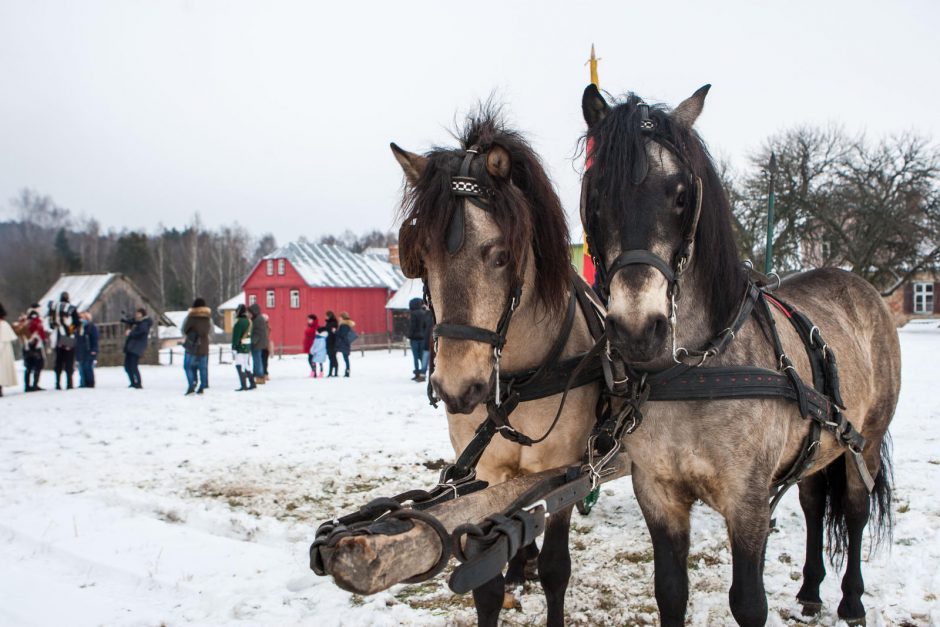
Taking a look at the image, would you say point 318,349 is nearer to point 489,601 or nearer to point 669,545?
point 489,601

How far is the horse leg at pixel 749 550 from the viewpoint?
2.35 meters

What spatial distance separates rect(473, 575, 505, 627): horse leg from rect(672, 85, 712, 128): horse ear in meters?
2.11

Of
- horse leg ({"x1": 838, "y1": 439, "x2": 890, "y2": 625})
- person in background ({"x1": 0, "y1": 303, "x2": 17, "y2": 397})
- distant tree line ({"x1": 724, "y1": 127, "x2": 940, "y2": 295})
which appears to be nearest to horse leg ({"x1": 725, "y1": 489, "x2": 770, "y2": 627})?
horse leg ({"x1": 838, "y1": 439, "x2": 890, "y2": 625})

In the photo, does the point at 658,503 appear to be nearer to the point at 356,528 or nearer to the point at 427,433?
the point at 356,528

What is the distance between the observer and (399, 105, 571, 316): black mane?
234cm

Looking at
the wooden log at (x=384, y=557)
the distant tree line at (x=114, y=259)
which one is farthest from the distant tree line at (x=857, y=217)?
the distant tree line at (x=114, y=259)

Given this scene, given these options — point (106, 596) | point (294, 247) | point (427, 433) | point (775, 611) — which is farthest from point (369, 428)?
point (294, 247)

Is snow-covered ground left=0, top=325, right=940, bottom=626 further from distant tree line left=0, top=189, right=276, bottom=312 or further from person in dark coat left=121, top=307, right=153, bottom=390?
distant tree line left=0, top=189, right=276, bottom=312

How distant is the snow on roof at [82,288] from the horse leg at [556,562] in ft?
103

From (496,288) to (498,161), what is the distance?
1.83 ft

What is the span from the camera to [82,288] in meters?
30.5

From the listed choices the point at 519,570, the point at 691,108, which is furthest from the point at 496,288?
the point at 519,570

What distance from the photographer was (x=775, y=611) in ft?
11.1

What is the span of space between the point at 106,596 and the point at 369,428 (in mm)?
4981
